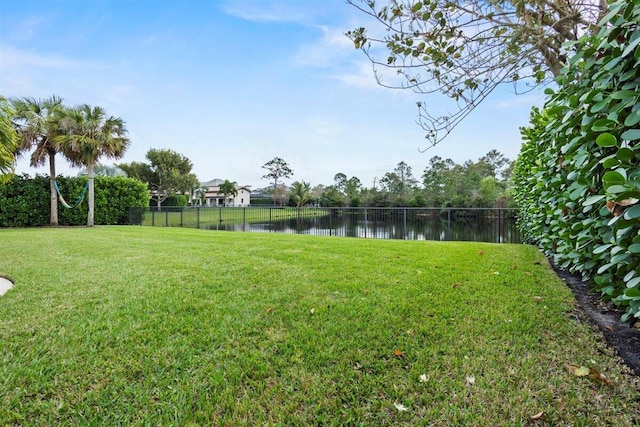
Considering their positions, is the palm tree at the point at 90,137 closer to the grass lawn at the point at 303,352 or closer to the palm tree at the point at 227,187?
the grass lawn at the point at 303,352

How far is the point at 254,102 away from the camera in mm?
10508

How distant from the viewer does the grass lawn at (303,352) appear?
4.37ft

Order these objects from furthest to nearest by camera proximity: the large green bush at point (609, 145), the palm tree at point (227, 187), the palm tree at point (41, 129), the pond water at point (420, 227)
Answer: the palm tree at point (227, 187)
the palm tree at point (41, 129)
the pond water at point (420, 227)
the large green bush at point (609, 145)

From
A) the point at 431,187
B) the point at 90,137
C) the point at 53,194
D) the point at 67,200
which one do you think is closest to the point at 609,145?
the point at 90,137

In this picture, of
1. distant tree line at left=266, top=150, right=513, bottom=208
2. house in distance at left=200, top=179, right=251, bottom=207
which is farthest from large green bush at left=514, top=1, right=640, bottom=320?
house in distance at left=200, top=179, right=251, bottom=207

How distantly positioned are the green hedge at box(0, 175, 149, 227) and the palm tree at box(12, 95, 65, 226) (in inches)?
16.8

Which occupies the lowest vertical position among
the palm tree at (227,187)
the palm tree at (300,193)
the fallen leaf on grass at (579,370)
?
→ the fallen leaf on grass at (579,370)

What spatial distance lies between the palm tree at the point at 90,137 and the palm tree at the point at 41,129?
0.42m

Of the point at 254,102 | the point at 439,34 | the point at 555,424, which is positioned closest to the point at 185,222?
the point at 254,102

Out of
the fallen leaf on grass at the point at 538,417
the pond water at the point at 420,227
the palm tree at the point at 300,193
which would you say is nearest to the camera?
the fallen leaf on grass at the point at 538,417

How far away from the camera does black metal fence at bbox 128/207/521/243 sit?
322 inches

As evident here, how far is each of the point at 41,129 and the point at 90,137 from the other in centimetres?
144

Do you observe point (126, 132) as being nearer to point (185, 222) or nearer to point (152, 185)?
point (185, 222)

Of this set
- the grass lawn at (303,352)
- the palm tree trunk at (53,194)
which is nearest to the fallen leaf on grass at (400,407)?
the grass lawn at (303,352)
